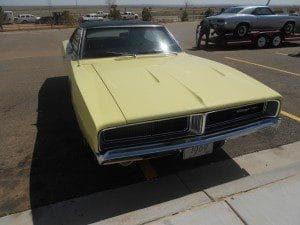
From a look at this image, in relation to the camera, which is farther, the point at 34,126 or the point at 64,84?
the point at 64,84

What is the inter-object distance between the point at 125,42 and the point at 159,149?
2384mm

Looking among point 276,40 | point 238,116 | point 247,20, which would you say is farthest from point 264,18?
point 238,116

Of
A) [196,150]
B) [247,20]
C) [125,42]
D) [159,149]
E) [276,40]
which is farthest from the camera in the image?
[276,40]

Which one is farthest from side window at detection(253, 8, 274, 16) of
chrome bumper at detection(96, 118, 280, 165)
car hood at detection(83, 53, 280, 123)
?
chrome bumper at detection(96, 118, 280, 165)

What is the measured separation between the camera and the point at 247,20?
13820 millimetres

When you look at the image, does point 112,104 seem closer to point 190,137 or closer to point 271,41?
point 190,137

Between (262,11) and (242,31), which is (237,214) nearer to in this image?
(242,31)

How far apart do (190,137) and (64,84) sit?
537 centimetres

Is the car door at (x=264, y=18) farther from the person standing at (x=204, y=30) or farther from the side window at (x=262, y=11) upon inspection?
the person standing at (x=204, y=30)

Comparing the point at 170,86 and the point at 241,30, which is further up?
the point at 170,86

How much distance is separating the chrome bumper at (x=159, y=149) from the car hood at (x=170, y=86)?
31 cm

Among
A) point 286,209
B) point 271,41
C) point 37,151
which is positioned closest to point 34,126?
point 37,151

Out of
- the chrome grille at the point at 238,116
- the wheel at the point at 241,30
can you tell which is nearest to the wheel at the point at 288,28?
the wheel at the point at 241,30

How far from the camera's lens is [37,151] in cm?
432
